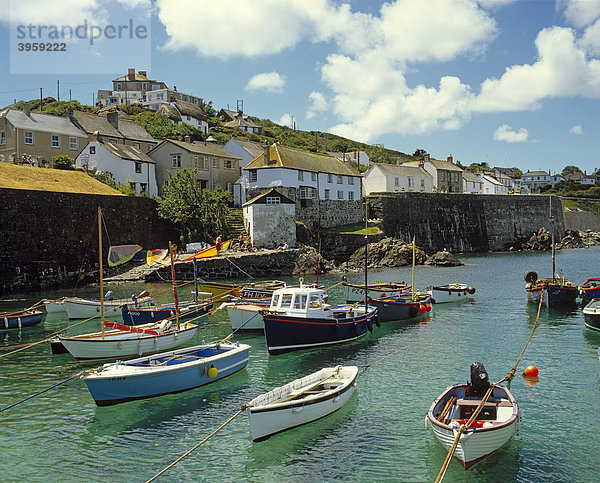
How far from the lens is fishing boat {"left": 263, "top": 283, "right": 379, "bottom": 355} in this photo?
22328 millimetres

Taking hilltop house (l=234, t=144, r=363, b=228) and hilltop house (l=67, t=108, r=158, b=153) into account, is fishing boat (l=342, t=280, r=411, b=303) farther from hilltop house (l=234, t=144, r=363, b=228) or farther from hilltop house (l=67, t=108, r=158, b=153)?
hilltop house (l=67, t=108, r=158, b=153)

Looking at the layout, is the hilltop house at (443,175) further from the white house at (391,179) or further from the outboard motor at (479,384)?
the outboard motor at (479,384)

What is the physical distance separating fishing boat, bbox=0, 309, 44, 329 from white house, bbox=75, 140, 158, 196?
106ft

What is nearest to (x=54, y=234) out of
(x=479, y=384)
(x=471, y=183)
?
(x=479, y=384)

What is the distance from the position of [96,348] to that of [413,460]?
14.0 meters

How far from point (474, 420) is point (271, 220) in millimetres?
45743

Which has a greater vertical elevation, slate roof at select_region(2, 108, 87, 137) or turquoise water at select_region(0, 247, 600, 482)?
slate roof at select_region(2, 108, 87, 137)

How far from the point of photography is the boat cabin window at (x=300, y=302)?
76.2 ft

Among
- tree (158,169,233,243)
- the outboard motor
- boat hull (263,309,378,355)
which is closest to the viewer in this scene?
the outboard motor

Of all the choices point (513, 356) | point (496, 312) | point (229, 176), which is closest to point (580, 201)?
point (229, 176)

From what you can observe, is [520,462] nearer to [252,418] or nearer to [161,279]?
[252,418]

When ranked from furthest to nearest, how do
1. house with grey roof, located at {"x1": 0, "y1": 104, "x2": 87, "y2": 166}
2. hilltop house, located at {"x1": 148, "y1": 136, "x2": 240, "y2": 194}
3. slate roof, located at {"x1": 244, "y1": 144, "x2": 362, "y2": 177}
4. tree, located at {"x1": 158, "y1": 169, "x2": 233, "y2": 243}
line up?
1. hilltop house, located at {"x1": 148, "y1": 136, "x2": 240, "y2": 194}
2. slate roof, located at {"x1": 244, "y1": 144, "x2": 362, "y2": 177}
3. house with grey roof, located at {"x1": 0, "y1": 104, "x2": 87, "y2": 166}
4. tree, located at {"x1": 158, "y1": 169, "x2": 233, "y2": 243}

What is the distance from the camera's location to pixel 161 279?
48.3 m

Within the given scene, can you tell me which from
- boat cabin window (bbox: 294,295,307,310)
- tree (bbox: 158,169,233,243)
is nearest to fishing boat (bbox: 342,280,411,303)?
boat cabin window (bbox: 294,295,307,310)
